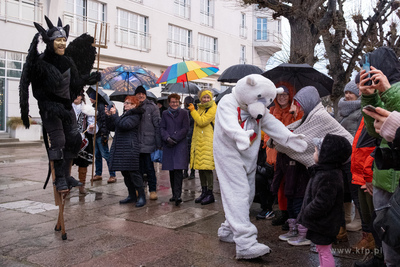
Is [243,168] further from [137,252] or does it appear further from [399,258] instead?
[399,258]

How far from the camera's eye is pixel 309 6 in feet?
26.0

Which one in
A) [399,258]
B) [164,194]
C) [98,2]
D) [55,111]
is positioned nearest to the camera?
[399,258]

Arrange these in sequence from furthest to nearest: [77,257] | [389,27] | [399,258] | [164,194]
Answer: [389,27] → [164,194] → [77,257] → [399,258]

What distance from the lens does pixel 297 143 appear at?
420cm

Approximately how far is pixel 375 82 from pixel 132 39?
2188 cm

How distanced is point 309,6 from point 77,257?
650cm

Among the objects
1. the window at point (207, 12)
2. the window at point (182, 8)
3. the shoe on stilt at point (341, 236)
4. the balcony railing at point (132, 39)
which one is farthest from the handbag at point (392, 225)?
the window at point (207, 12)

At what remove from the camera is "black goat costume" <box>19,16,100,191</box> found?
4.33 meters

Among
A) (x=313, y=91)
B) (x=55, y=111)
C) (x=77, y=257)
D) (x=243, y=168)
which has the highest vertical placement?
(x=313, y=91)

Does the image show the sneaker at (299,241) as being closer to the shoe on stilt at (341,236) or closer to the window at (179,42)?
the shoe on stilt at (341,236)

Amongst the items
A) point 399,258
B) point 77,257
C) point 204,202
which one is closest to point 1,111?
point 204,202

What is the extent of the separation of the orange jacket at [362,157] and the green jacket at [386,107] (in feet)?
2.70

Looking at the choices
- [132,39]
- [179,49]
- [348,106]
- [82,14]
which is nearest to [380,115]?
[348,106]

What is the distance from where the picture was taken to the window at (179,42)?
2583 cm
